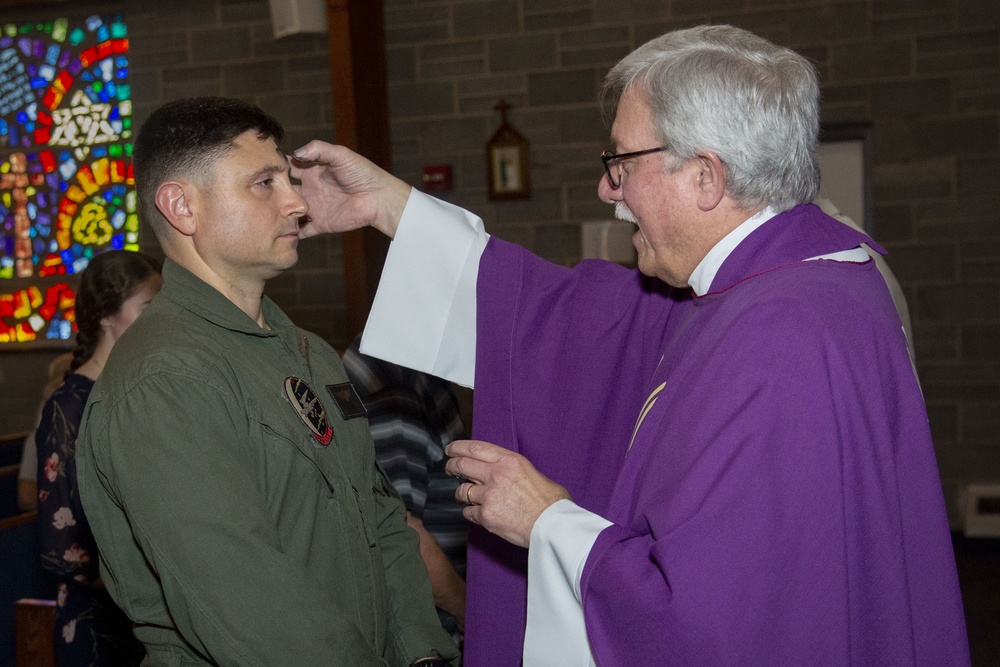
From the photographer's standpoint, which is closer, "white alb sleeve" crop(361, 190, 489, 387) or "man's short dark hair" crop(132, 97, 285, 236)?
"man's short dark hair" crop(132, 97, 285, 236)

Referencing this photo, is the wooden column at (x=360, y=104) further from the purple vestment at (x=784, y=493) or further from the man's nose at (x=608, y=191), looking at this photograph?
the purple vestment at (x=784, y=493)

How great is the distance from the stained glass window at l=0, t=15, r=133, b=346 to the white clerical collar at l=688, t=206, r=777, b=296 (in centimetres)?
569

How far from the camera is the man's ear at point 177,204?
158 centimetres

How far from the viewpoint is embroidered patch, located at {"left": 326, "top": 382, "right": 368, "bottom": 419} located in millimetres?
1698

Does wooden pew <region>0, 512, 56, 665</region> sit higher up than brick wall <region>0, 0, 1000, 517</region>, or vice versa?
brick wall <region>0, 0, 1000, 517</region>

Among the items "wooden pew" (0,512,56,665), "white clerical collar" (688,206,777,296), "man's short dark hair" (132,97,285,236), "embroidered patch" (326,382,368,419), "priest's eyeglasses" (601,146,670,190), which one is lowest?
"wooden pew" (0,512,56,665)

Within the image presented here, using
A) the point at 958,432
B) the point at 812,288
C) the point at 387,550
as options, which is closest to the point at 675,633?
the point at 812,288

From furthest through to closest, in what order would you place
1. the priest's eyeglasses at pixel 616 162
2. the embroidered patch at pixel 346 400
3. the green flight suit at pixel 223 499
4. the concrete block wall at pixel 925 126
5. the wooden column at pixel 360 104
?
the wooden column at pixel 360 104 < the concrete block wall at pixel 925 126 < the embroidered patch at pixel 346 400 < the priest's eyeglasses at pixel 616 162 < the green flight suit at pixel 223 499

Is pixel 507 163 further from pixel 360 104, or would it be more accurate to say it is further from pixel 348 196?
pixel 348 196

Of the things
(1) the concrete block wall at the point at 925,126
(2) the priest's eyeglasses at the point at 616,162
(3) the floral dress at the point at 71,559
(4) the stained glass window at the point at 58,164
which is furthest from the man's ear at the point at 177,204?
(4) the stained glass window at the point at 58,164

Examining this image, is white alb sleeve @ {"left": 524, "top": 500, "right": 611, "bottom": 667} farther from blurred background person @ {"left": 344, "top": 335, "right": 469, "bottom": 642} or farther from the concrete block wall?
the concrete block wall

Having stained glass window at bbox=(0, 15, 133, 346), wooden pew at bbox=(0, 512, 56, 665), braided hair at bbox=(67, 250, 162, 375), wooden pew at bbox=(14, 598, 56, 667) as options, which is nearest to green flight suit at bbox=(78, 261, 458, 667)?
wooden pew at bbox=(14, 598, 56, 667)

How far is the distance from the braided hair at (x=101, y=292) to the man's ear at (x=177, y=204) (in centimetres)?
129

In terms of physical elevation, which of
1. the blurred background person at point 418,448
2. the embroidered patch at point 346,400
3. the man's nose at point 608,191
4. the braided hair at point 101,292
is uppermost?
the man's nose at point 608,191
